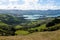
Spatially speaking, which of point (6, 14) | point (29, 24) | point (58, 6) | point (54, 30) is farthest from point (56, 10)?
point (6, 14)

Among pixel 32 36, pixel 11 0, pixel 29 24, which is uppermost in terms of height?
pixel 11 0

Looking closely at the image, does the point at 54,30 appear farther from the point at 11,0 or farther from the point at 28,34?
the point at 11,0

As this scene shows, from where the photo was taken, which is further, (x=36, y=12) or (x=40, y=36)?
(x=36, y=12)

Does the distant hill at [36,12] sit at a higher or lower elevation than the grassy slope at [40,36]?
higher

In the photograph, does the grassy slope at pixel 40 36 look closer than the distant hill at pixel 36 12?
Yes

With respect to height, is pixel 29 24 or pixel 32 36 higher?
pixel 29 24

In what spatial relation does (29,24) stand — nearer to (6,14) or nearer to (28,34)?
(28,34)

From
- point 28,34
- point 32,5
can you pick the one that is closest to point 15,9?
point 32,5

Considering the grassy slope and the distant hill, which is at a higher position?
the distant hill

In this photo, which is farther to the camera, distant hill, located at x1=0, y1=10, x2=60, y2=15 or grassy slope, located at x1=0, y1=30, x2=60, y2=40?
distant hill, located at x1=0, y1=10, x2=60, y2=15

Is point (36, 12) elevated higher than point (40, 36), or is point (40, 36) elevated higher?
point (36, 12)
